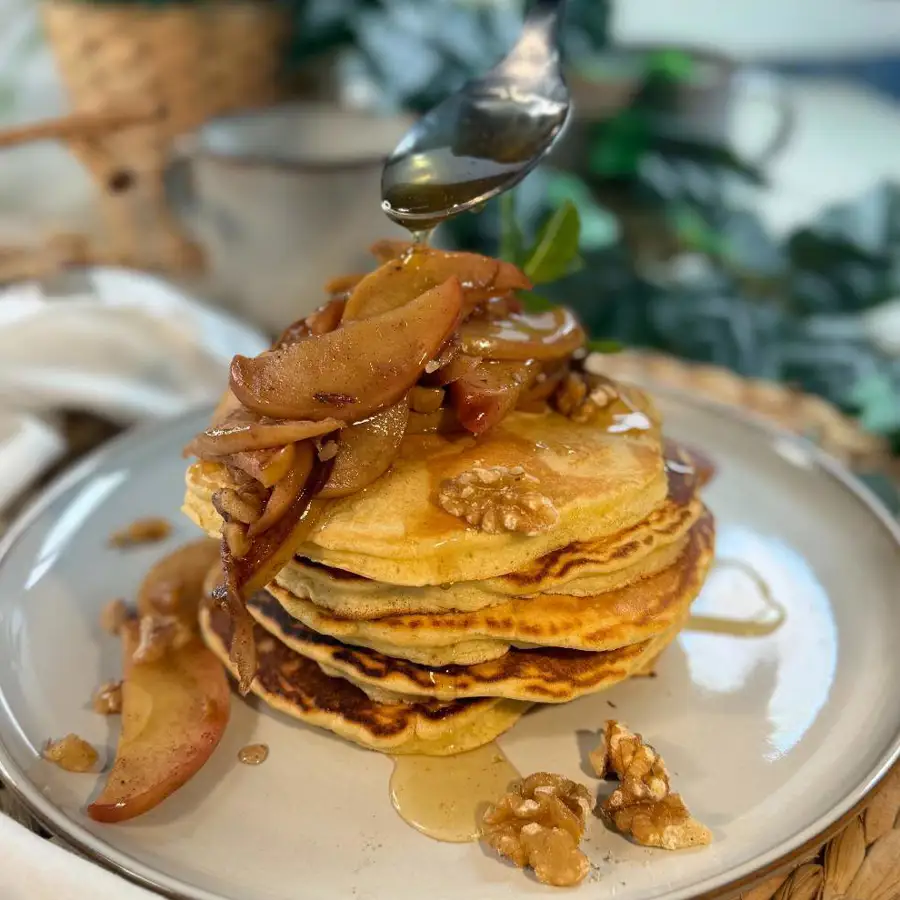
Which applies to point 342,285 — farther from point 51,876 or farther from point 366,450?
point 51,876

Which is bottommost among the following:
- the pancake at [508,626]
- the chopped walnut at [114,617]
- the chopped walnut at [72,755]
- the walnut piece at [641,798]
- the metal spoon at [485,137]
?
the chopped walnut at [114,617]

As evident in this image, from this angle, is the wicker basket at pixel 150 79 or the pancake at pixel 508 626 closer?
the pancake at pixel 508 626

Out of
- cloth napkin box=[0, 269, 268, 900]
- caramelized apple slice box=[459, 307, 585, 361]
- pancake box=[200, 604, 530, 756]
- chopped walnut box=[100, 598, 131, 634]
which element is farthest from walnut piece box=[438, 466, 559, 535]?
cloth napkin box=[0, 269, 268, 900]

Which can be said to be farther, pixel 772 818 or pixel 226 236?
pixel 226 236

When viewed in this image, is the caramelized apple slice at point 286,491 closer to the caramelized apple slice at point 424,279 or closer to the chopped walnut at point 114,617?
the caramelized apple slice at point 424,279

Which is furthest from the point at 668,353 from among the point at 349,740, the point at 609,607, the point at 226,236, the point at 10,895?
the point at 10,895

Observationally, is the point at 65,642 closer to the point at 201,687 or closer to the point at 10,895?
the point at 201,687

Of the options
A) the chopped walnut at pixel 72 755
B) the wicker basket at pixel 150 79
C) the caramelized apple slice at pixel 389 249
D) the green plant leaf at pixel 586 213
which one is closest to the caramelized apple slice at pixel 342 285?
the caramelized apple slice at pixel 389 249
